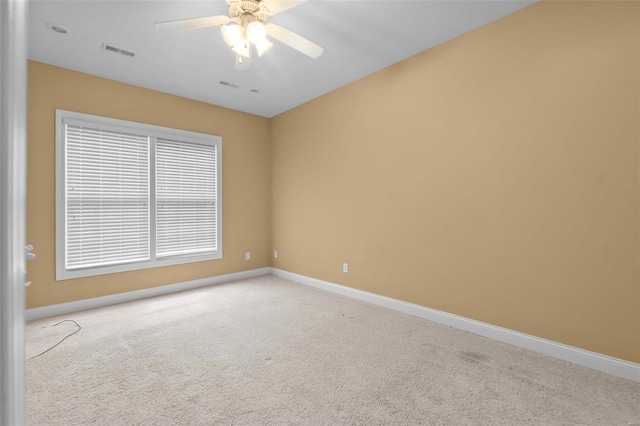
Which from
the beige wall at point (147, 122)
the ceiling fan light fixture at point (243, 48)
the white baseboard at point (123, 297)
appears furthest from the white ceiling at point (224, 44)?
the white baseboard at point (123, 297)

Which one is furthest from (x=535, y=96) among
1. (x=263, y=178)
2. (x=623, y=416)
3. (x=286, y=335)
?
(x=263, y=178)

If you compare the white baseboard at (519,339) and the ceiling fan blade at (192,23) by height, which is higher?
the ceiling fan blade at (192,23)

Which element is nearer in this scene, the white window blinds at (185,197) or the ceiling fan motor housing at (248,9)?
the ceiling fan motor housing at (248,9)

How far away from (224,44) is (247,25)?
0.88 meters

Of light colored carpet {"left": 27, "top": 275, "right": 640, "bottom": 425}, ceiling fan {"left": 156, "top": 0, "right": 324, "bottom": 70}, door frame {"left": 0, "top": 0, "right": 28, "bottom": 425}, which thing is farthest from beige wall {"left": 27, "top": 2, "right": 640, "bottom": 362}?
door frame {"left": 0, "top": 0, "right": 28, "bottom": 425}

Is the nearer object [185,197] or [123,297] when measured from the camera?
[123,297]

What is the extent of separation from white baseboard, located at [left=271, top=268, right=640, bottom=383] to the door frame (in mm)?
3047

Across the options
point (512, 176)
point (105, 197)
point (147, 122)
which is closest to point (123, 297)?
point (105, 197)

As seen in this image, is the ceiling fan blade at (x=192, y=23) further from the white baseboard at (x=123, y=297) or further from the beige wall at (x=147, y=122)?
the white baseboard at (x=123, y=297)

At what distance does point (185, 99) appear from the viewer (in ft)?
13.9

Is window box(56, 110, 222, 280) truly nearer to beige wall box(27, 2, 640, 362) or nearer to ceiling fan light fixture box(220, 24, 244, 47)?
beige wall box(27, 2, 640, 362)

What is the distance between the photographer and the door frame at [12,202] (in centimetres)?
39

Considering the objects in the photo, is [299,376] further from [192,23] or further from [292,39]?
[192,23]

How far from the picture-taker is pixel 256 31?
82.1 inches
